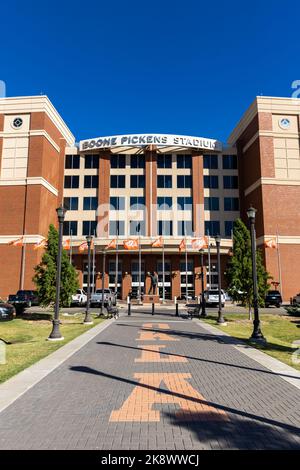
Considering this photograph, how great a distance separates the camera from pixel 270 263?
40594 mm

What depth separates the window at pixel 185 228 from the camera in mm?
48406

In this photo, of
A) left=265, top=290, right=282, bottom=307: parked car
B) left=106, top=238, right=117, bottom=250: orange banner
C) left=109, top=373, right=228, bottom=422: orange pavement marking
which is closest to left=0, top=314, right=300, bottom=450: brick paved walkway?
left=109, top=373, right=228, bottom=422: orange pavement marking

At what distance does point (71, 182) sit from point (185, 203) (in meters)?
16.2

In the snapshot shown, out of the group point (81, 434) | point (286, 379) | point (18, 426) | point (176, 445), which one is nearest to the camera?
point (176, 445)

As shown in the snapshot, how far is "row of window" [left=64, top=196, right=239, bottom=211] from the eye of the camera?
161ft

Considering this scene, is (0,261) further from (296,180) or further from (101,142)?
(296,180)

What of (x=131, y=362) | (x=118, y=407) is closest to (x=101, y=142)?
(x=131, y=362)

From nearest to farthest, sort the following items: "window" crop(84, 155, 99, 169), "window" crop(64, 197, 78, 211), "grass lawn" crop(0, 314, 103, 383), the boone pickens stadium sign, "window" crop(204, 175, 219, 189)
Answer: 1. "grass lawn" crop(0, 314, 103, 383)
2. the boone pickens stadium sign
3. "window" crop(64, 197, 78, 211)
4. "window" crop(204, 175, 219, 189)
5. "window" crop(84, 155, 99, 169)

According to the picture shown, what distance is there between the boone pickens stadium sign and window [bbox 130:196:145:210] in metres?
7.15

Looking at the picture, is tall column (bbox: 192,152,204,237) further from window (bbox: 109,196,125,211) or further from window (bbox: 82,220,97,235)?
window (bbox: 82,220,97,235)

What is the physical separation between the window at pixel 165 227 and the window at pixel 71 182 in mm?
12868

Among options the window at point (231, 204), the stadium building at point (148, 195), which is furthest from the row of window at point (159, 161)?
the window at point (231, 204)

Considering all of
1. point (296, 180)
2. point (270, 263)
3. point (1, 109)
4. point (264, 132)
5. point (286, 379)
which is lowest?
point (286, 379)
